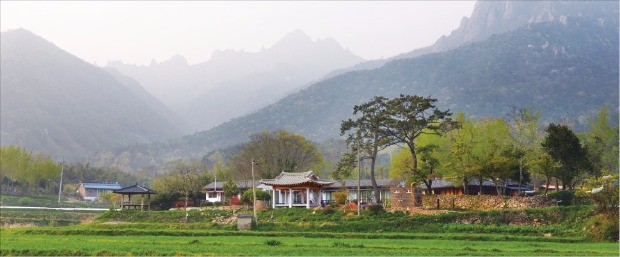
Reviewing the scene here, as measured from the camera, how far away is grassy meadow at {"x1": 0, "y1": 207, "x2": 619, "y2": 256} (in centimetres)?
2350

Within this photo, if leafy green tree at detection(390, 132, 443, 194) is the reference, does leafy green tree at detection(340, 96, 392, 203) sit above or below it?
above

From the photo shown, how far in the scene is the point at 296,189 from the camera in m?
52.2

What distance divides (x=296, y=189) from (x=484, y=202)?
666 inches

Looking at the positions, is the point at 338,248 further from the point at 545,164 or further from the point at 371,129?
the point at 545,164

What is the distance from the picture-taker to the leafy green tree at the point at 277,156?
230 ft

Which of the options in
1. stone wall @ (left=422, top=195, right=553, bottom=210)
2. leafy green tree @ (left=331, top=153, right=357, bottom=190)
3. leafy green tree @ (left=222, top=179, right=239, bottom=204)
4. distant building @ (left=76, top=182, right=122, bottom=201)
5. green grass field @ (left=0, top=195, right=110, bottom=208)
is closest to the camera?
stone wall @ (left=422, top=195, right=553, bottom=210)

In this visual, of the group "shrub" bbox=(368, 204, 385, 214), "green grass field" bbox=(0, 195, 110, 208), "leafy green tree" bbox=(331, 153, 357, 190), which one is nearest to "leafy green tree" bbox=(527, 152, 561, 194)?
"shrub" bbox=(368, 204, 385, 214)

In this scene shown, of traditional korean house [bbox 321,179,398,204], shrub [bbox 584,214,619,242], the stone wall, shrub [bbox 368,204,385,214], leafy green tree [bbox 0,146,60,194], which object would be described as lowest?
shrub [bbox 584,214,619,242]

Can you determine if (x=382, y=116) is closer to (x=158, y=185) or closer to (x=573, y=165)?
(x=573, y=165)

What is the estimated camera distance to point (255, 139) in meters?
78.6

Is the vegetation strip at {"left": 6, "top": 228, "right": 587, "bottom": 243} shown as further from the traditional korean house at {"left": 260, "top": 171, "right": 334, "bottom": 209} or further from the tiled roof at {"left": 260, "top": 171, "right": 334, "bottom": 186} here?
the traditional korean house at {"left": 260, "top": 171, "right": 334, "bottom": 209}

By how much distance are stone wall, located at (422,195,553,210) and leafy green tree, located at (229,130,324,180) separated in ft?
89.8

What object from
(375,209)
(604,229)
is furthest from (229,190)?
(604,229)

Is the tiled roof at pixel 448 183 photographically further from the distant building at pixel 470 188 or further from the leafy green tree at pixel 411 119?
the leafy green tree at pixel 411 119
